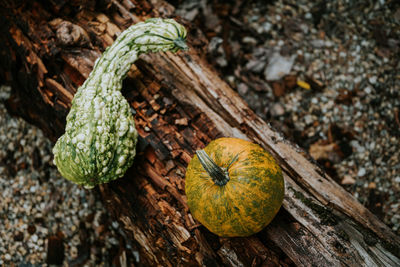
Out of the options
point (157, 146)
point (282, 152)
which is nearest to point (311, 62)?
point (282, 152)

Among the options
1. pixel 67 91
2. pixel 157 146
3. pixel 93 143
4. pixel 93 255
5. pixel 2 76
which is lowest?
pixel 93 255

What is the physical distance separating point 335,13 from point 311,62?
2.13ft

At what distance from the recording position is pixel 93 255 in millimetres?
2869

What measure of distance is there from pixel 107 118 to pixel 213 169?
31.4 inches

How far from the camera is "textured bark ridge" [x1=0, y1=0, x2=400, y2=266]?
205 cm

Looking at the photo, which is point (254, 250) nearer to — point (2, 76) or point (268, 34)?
point (268, 34)

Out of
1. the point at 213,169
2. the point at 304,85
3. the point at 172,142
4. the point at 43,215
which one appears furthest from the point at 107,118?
the point at 304,85

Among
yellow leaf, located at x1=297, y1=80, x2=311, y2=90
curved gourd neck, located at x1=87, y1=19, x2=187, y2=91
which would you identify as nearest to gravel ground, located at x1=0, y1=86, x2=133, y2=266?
curved gourd neck, located at x1=87, y1=19, x2=187, y2=91

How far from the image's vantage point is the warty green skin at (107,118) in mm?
2061

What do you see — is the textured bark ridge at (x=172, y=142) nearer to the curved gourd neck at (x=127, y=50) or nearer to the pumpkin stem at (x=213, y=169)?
the curved gourd neck at (x=127, y=50)

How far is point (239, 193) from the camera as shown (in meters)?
1.83

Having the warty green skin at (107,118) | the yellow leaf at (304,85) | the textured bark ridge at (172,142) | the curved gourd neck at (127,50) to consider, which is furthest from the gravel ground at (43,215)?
the yellow leaf at (304,85)

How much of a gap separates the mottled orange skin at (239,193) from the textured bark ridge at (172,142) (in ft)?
0.79

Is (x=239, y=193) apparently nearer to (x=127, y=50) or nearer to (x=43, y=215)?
(x=127, y=50)
